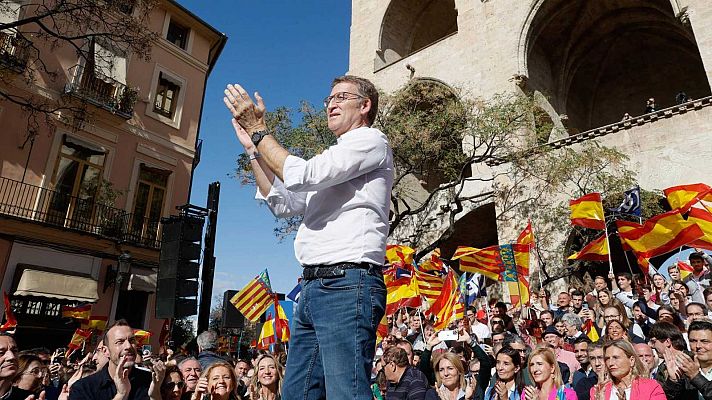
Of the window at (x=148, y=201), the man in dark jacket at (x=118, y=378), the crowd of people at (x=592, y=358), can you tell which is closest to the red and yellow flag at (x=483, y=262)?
the crowd of people at (x=592, y=358)

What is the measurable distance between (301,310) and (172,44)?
20.2m

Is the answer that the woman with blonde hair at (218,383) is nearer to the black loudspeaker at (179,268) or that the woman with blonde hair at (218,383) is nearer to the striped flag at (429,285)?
the black loudspeaker at (179,268)

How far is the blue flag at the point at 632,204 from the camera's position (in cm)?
1239

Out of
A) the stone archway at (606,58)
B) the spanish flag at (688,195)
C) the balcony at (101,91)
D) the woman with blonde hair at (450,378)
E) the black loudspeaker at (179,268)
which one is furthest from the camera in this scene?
the stone archway at (606,58)

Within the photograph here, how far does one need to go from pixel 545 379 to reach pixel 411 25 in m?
25.5

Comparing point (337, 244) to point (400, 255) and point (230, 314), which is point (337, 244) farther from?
point (400, 255)

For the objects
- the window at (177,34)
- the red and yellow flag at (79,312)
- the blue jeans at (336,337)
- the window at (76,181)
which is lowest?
the blue jeans at (336,337)

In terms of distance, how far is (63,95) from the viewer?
1541 cm

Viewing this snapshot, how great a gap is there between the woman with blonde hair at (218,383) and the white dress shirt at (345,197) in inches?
128

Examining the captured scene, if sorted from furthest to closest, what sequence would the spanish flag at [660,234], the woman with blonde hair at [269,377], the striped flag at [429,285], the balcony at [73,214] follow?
1. the balcony at [73,214]
2. the striped flag at [429,285]
3. the spanish flag at [660,234]
4. the woman with blonde hair at [269,377]

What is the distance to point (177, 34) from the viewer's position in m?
20.5

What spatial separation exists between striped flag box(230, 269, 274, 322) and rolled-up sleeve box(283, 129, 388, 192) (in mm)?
9395

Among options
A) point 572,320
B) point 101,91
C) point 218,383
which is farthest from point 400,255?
point 101,91

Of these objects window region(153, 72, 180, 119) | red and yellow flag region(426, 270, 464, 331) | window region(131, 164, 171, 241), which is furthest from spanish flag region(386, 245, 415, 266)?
window region(153, 72, 180, 119)
